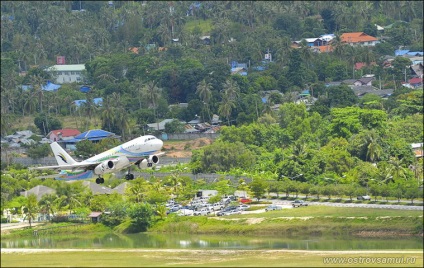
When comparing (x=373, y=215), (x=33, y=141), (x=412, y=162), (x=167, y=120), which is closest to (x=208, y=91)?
(x=167, y=120)

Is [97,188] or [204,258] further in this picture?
[97,188]

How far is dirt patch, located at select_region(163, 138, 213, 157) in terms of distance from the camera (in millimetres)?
178750

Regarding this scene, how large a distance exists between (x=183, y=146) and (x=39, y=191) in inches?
1691

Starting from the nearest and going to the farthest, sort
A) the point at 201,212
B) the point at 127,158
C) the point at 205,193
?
1. the point at 127,158
2. the point at 201,212
3. the point at 205,193

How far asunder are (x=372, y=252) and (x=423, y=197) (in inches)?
250

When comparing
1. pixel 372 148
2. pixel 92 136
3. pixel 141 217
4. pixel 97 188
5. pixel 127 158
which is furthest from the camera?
pixel 92 136

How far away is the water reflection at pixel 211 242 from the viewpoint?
12038cm

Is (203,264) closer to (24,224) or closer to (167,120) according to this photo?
(24,224)

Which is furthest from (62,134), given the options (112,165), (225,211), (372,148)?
(112,165)

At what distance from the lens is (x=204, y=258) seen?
117m

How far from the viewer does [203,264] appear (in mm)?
113438

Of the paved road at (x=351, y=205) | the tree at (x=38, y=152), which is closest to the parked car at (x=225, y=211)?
the paved road at (x=351, y=205)

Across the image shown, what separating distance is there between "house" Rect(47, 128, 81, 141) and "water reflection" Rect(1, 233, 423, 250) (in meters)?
58.6

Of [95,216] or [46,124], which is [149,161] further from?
[46,124]
